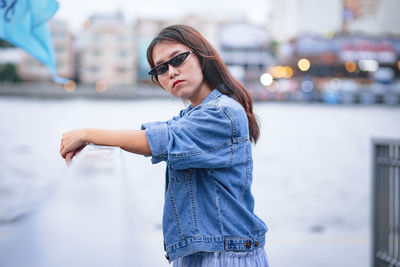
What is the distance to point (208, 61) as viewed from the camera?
1278 mm

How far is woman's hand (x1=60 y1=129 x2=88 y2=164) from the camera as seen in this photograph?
1.08 meters

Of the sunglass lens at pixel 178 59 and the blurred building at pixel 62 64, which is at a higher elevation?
the blurred building at pixel 62 64

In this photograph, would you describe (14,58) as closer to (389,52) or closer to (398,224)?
(389,52)

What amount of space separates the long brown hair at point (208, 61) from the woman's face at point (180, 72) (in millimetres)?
16

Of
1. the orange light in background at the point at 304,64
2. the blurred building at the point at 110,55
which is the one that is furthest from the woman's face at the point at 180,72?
the orange light in background at the point at 304,64

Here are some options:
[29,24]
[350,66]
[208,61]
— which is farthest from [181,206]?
[350,66]

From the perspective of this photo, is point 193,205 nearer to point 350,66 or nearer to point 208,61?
point 208,61

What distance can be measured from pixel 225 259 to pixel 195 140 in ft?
1.20

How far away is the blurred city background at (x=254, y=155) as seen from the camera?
867 mm

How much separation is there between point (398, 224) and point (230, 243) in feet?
5.91

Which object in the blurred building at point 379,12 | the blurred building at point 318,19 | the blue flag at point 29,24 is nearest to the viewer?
the blue flag at point 29,24

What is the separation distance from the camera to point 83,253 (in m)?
0.83

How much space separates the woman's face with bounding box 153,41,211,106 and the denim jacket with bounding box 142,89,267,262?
0.23ft

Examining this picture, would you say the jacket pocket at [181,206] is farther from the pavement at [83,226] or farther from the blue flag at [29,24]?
the blue flag at [29,24]
